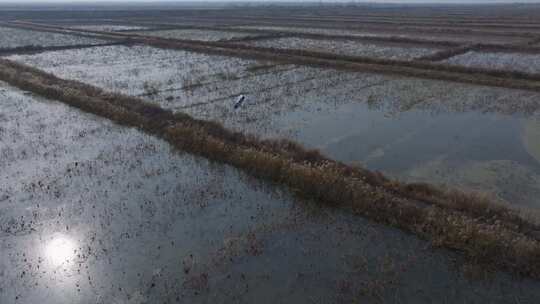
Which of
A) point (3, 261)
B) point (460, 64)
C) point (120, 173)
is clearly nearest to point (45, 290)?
point (3, 261)

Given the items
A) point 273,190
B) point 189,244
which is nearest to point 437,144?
point 273,190

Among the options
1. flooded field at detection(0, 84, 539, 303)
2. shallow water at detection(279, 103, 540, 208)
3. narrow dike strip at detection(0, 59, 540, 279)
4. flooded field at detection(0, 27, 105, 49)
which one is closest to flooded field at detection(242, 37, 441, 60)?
shallow water at detection(279, 103, 540, 208)

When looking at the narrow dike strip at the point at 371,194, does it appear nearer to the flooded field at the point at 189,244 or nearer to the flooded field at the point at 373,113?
the flooded field at the point at 189,244

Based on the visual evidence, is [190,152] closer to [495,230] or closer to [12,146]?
[12,146]

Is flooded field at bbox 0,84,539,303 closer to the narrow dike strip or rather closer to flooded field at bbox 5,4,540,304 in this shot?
flooded field at bbox 5,4,540,304

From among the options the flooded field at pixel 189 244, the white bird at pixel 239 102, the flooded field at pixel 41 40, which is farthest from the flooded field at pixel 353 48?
the flooded field at pixel 189 244

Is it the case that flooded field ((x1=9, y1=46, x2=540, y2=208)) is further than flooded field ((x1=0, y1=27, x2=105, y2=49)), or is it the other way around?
flooded field ((x1=0, y1=27, x2=105, y2=49))

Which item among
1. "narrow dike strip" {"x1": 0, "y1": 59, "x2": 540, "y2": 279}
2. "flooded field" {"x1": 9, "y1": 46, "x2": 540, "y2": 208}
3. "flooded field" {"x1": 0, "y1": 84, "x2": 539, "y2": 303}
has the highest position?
"flooded field" {"x1": 9, "y1": 46, "x2": 540, "y2": 208}
